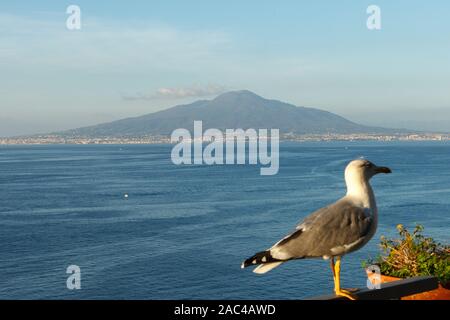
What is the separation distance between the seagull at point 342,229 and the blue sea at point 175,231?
29080mm

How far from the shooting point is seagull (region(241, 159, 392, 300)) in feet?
9.82

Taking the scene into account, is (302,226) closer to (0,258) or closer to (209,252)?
(209,252)

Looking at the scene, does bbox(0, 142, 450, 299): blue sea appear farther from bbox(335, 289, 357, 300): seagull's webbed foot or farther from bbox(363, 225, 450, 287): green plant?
bbox(335, 289, 357, 300): seagull's webbed foot

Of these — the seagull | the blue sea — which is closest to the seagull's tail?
the seagull

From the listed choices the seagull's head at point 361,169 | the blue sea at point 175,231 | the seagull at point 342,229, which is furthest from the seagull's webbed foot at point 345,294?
the blue sea at point 175,231

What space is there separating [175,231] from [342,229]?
47762 millimetres

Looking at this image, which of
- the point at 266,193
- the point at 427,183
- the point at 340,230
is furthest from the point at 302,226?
the point at 427,183

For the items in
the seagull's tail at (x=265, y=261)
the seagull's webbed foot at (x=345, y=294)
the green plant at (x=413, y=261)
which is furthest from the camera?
the green plant at (x=413, y=261)

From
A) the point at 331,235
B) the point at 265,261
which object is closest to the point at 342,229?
the point at 331,235

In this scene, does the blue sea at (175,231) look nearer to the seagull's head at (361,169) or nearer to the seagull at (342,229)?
the seagull at (342,229)

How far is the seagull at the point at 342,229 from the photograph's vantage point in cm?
299

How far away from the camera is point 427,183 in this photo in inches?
3125

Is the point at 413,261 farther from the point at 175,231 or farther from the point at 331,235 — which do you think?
the point at 175,231
